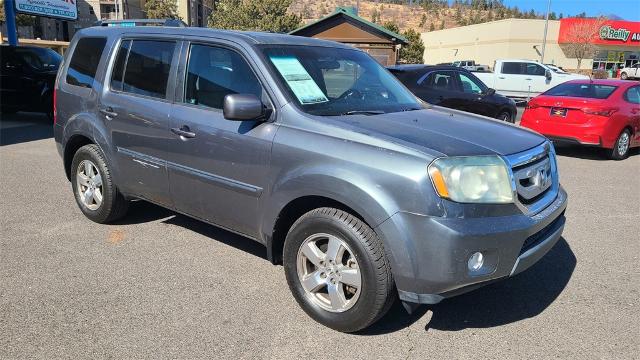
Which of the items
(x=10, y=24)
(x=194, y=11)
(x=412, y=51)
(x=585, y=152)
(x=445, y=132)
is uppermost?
(x=194, y=11)

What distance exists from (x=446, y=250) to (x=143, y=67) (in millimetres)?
3040

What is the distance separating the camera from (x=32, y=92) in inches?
496

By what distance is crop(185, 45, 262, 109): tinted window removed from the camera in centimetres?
384

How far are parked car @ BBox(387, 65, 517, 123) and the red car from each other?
1473 millimetres

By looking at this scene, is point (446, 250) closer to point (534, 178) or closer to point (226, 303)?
point (534, 178)

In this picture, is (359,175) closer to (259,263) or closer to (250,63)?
(250,63)

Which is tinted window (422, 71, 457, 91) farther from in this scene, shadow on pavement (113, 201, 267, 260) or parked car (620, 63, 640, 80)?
parked car (620, 63, 640, 80)

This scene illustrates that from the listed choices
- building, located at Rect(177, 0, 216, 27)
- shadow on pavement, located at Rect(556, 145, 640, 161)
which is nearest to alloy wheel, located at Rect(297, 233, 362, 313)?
shadow on pavement, located at Rect(556, 145, 640, 161)

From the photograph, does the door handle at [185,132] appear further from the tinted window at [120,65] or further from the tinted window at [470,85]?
the tinted window at [470,85]

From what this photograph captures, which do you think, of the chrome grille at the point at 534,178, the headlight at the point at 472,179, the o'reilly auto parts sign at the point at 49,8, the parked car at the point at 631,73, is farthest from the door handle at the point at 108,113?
the parked car at the point at 631,73

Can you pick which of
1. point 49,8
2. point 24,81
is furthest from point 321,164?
point 49,8

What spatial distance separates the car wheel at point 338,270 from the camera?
3092mm

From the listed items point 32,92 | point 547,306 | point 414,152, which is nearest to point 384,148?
point 414,152

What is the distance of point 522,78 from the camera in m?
23.9
